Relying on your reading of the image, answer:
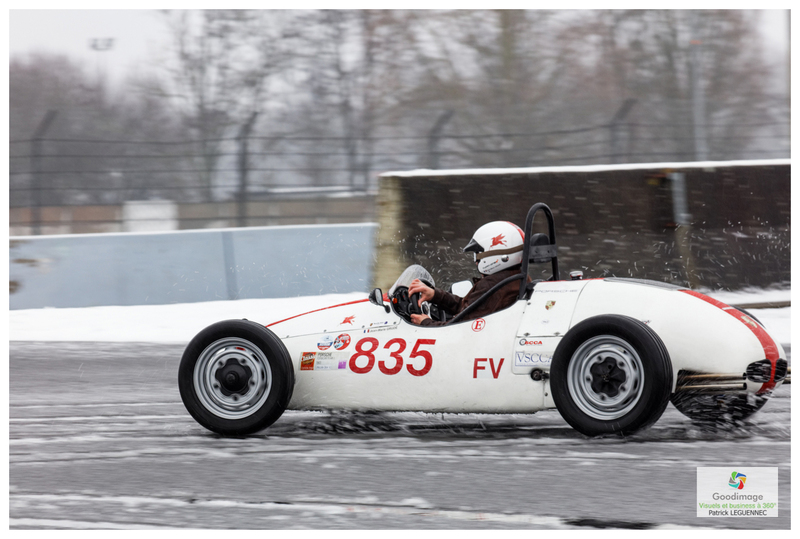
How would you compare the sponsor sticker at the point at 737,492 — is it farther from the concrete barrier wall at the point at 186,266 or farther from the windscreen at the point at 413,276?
the concrete barrier wall at the point at 186,266

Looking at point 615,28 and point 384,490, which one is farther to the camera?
point 615,28

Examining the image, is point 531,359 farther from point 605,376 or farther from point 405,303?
point 405,303

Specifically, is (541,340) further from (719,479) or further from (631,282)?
(719,479)

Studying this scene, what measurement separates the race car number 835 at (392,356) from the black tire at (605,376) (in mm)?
739

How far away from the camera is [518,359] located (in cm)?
510

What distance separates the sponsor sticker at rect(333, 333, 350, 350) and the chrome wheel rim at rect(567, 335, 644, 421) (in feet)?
4.24

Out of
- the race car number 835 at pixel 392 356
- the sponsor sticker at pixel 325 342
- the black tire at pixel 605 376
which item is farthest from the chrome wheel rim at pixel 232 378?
the black tire at pixel 605 376

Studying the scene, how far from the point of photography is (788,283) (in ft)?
34.6

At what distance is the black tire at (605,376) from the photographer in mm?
4734

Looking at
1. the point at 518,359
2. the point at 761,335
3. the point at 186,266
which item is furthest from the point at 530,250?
the point at 186,266

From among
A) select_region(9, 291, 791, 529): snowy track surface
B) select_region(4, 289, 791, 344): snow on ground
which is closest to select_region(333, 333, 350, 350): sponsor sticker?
select_region(9, 291, 791, 529): snowy track surface

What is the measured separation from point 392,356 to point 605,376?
1.17 metres

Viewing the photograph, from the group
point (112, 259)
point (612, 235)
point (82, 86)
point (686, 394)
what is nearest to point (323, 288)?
point (112, 259)

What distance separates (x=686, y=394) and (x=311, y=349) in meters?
2.06
